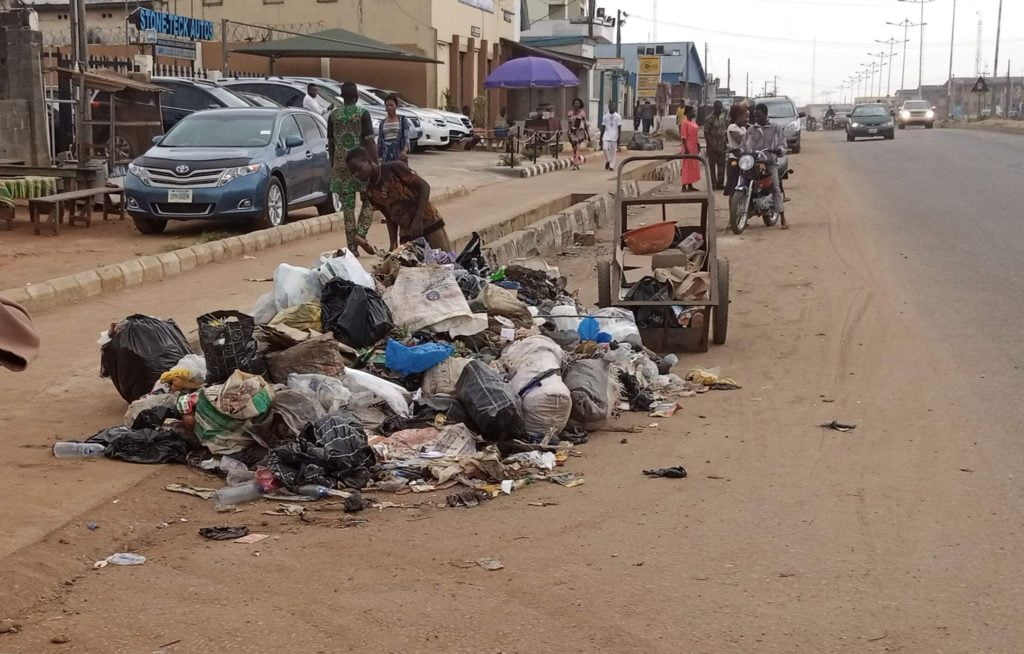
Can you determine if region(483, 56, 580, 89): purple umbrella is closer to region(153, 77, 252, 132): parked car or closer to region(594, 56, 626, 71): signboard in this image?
region(594, 56, 626, 71): signboard

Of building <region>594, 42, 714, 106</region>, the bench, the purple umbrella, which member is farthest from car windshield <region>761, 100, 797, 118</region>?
building <region>594, 42, 714, 106</region>

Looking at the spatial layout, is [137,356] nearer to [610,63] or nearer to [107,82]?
[107,82]

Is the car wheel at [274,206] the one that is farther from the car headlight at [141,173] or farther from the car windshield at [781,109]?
the car windshield at [781,109]

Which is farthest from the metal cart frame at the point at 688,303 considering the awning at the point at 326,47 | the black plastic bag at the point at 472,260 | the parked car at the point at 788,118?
the parked car at the point at 788,118

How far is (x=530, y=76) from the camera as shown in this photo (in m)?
30.0

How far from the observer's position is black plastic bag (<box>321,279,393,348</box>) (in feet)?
24.0

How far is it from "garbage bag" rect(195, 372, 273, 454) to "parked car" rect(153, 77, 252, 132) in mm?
13815

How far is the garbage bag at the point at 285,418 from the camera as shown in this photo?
19.5ft

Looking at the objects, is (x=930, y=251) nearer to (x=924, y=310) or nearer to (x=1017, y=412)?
(x=924, y=310)

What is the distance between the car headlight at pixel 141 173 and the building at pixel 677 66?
54.9 m

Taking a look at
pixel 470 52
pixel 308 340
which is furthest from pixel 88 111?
pixel 470 52

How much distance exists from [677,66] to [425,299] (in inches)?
2890

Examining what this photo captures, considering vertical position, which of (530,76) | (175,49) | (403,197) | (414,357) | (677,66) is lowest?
(414,357)

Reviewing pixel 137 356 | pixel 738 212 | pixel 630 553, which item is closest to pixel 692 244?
pixel 137 356
